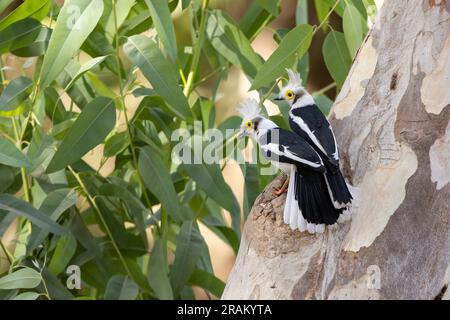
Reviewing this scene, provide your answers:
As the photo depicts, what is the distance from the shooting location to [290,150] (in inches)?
Result: 47.0

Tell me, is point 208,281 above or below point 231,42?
below

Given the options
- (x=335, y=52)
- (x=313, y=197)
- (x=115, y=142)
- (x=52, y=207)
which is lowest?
(x=52, y=207)

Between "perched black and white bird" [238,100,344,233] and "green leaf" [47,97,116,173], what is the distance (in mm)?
475

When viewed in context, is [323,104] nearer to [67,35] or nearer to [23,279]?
[67,35]

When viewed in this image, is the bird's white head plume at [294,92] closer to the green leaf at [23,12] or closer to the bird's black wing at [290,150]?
the bird's black wing at [290,150]

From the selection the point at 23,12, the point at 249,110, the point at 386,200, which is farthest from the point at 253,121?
the point at 23,12

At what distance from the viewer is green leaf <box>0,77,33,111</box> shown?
1.62 meters

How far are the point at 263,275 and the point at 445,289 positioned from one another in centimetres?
30

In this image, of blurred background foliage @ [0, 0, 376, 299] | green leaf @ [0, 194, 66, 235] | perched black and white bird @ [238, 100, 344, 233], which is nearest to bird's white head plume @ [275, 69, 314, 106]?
perched black and white bird @ [238, 100, 344, 233]

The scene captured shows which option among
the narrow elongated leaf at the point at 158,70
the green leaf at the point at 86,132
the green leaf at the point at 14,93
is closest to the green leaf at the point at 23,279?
the green leaf at the point at 86,132

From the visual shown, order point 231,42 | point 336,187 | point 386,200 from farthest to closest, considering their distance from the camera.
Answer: point 231,42 → point 386,200 → point 336,187

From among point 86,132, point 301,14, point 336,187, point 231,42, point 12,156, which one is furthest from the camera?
point 301,14

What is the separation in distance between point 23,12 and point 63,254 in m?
0.54
